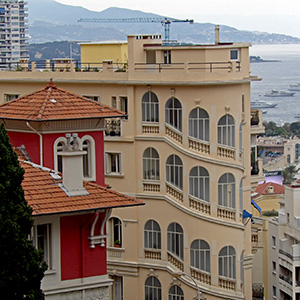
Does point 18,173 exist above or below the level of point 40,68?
below

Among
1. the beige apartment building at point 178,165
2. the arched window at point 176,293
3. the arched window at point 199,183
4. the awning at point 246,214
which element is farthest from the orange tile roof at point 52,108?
the arched window at point 176,293

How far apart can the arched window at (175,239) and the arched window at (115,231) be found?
8.12 ft

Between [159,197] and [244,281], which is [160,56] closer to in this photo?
[159,197]

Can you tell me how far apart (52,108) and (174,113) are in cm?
1312

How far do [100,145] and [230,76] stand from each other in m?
13.0

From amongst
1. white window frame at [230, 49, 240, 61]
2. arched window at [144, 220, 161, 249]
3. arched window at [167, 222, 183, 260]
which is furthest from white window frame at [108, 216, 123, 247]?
white window frame at [230, 49, 240, 61]

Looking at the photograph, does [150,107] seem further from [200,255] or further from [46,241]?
[46,241]

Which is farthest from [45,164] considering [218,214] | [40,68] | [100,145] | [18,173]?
[40,68]

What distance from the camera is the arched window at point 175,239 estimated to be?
50.8 metres

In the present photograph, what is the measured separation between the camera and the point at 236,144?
50.1m

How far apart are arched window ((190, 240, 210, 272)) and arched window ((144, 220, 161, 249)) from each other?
1.89 meters

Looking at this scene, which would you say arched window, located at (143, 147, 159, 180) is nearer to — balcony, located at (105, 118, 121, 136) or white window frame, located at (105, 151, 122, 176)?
white window frame, located at (105, 151, 122, 176)

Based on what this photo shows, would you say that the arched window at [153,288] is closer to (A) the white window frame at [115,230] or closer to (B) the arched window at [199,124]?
(A) the white window frame at [115,230]

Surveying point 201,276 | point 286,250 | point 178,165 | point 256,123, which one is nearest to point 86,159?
point 178,165
